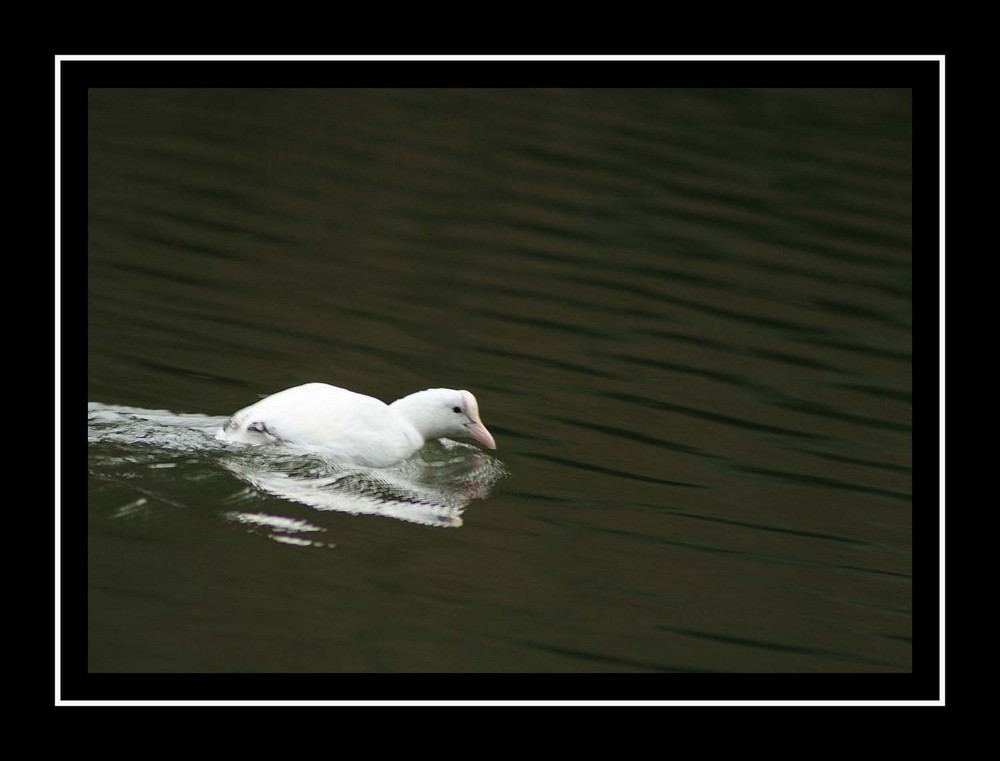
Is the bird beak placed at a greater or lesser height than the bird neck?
lesser

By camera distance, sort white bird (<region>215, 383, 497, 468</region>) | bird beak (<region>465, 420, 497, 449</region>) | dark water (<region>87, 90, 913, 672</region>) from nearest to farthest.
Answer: dark water (<region>87, 90, 913, 672</region>)
white bird (<region>215, 383, 497, 468</region>)
bird beak (<region>465, 420, 497, 449</region>)

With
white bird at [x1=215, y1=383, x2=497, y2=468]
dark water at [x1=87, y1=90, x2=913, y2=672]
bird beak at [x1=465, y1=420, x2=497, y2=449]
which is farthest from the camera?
bird beak at [x1=465, y1=420, x2=497, y2=449]

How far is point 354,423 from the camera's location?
7.36 m

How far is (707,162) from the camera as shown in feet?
53.5

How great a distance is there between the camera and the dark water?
6.07 m

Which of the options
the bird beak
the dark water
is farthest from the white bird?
the dark water

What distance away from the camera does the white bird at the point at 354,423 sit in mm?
7133

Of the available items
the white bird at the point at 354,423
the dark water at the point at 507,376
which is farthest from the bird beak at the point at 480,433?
the dark water at the point at 507,376

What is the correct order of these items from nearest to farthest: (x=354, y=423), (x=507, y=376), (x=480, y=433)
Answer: (x=354, y=423) < (x=480, y=433) < (x=507, y=376)

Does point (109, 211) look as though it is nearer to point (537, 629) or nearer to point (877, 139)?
point (537, 629)

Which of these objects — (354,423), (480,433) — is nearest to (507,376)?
(480,433)

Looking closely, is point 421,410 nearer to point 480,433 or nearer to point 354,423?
point 480,433

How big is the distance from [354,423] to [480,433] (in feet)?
2.97

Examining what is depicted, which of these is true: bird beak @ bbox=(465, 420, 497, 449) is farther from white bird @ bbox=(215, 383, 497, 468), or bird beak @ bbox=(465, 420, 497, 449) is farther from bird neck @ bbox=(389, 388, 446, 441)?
bird neck @ bbox=(389, 388, 446, 441)
